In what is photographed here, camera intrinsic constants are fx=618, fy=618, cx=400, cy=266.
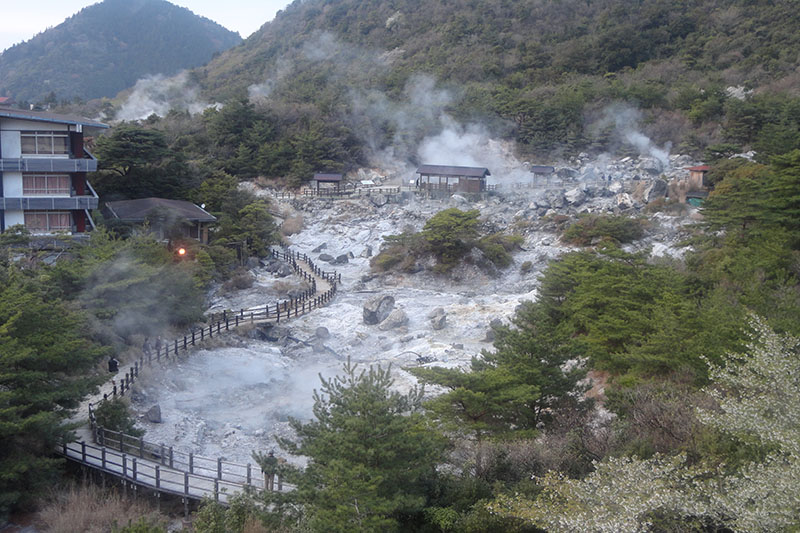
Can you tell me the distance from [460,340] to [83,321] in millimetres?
13106

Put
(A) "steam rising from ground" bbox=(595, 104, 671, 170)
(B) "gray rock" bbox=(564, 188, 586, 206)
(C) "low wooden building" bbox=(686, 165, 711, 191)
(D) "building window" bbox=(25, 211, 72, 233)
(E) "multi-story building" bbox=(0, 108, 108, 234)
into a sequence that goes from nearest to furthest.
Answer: (E) "multi-story building" bbox=(0, 108, 108, 234) → (D) "building window" bbox=(25, 211, 72, 233) → (C) "low wooden building" bbox=(686, 165, 711, 191) → (B) "gray rock" bbox=(564, 188, 586, 206) → (A) "steam rising from ground" bbox=(595, 104, 671, 170)

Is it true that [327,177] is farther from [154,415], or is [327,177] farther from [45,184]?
[154,415]

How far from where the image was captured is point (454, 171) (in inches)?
1886

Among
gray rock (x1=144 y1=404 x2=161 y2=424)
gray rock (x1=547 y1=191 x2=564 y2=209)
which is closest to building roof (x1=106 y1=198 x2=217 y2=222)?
gray rock (x1=144 y1=404 x2=161 y2=424)

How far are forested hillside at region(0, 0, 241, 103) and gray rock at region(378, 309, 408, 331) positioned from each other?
262 feet

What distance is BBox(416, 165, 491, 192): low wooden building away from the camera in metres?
47.6

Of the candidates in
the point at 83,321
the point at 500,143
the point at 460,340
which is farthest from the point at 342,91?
the point at 83,321

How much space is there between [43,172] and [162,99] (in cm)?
5585

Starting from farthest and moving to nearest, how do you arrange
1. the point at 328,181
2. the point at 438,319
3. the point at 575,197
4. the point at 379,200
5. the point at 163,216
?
1. the point at 328,181
2. the point at 379,200
3. the point at 575,197
4. the point at 163,216
5. the point at 438,319

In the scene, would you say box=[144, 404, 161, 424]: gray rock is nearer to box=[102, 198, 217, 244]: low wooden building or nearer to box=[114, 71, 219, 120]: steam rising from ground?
box=[102, 198, 217, 244]: low wooden building

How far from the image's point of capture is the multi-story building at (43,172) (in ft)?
81.9

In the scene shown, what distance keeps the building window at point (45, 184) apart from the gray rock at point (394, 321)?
14.8m

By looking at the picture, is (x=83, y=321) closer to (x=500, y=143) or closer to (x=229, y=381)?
(x=229, y=381)

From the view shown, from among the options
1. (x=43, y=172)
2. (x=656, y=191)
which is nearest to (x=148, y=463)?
(x=43, y=172)
